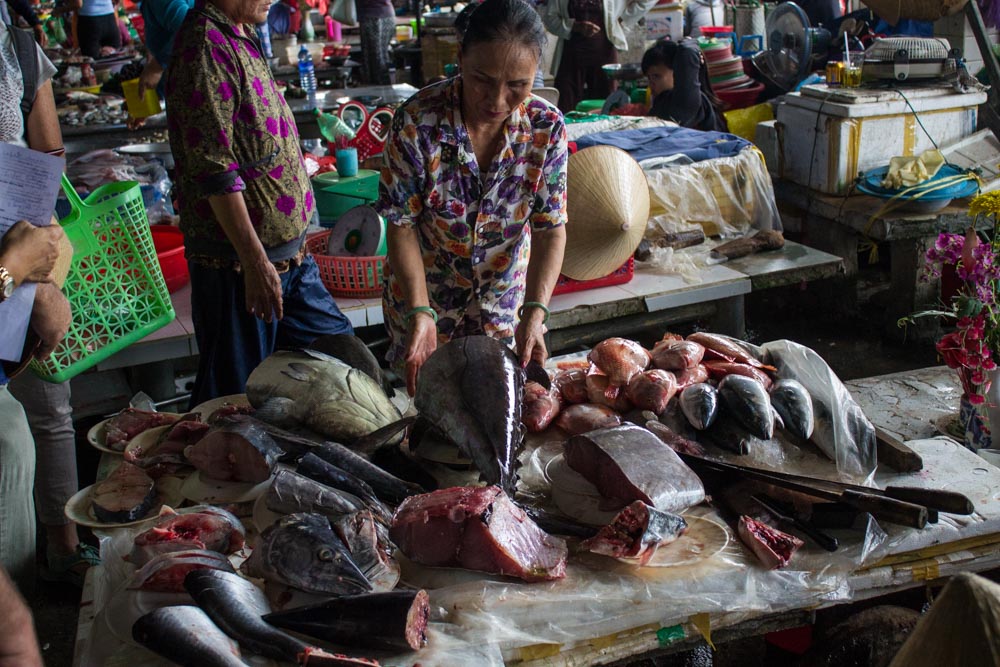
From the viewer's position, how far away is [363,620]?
158 cm

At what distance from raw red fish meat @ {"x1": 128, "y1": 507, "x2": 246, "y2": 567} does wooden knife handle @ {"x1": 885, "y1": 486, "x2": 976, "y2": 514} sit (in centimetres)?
145

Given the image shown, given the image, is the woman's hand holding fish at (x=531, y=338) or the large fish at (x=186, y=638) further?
the woman's hand holding fish at (x=531, y=338)

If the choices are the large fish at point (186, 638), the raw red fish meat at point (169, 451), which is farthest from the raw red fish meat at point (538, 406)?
the large fish at point (186, 638)

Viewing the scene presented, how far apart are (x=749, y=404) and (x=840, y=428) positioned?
0.79 feet

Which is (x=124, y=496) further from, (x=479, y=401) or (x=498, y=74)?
(x=498, y=74)

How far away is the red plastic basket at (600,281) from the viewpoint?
14.6ft

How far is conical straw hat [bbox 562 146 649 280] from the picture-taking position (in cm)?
399

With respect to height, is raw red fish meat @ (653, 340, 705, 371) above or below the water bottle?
below

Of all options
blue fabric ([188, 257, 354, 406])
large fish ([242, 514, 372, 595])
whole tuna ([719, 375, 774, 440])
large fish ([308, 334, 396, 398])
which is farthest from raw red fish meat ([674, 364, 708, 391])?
blue fabric ([188, 257, 354, 406])

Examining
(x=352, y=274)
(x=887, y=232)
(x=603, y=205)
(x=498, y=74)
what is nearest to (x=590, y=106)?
(x=887, y=232)

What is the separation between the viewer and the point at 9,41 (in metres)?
2.63

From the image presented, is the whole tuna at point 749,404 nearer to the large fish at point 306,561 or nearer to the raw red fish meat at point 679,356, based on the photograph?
the raw red fish meat at point 679,356

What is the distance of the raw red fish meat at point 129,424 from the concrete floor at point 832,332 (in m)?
1.86

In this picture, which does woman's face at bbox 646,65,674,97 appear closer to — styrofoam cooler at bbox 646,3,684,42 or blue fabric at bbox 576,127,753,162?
blue fabric at bbox 576,127,753,162
